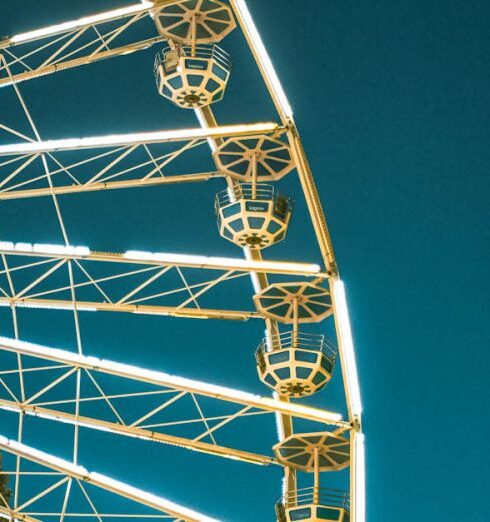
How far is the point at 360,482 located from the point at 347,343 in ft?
7.32

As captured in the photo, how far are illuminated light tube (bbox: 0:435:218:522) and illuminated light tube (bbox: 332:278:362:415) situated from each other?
3.02 meters

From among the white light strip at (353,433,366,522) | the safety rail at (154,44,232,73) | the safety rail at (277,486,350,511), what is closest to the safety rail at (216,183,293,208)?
the safety rail at (154,44,232,73)

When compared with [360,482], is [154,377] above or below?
above

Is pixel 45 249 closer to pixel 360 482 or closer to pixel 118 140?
pixel 118 140

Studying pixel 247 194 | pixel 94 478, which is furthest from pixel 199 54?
pixel 94 478

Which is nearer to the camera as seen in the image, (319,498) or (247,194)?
(319,498)

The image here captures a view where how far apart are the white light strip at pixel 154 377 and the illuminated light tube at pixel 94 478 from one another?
1.51 metres

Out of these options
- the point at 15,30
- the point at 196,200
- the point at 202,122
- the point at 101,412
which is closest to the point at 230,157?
the point at 202,122

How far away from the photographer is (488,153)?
3688 centimetres

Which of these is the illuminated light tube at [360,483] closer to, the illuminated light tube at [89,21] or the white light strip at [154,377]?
the white light strip at [154,377]

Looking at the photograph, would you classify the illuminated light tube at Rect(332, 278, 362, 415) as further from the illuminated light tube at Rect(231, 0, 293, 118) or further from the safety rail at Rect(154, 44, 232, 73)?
the safety rail at Rect(154, 44, 232, 73)

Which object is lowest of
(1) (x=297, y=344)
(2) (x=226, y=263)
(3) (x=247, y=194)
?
(1) (x=297, y=344)

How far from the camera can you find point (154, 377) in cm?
2064

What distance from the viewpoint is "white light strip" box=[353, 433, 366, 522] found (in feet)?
64.3
